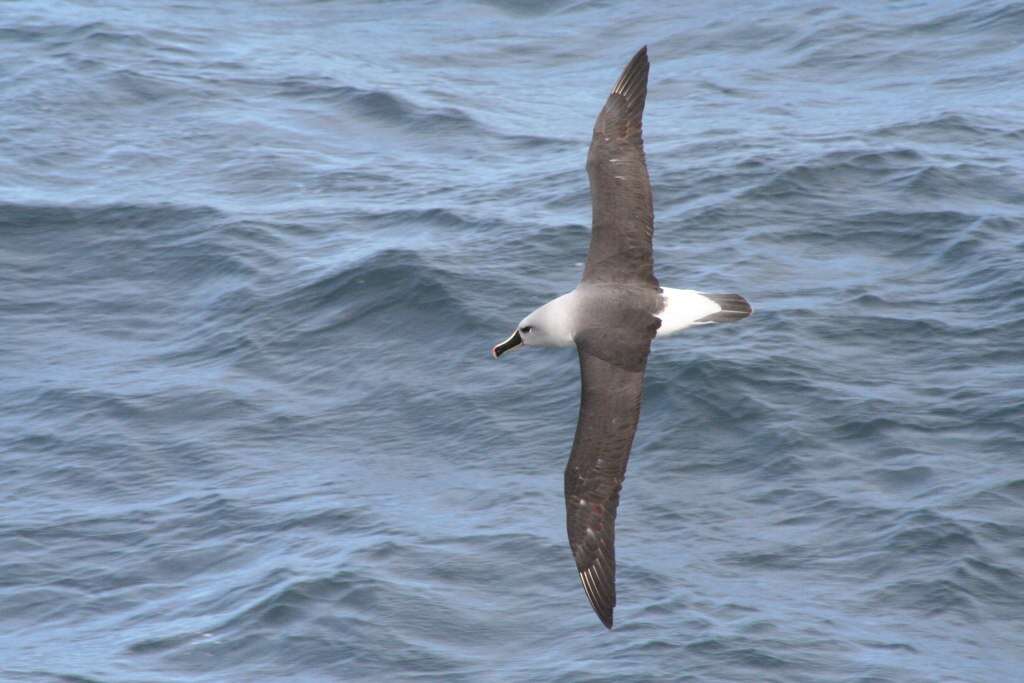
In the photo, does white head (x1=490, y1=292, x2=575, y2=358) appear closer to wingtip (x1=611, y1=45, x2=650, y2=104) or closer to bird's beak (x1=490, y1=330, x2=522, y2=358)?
bird's beak (x1=490, y1=330, x2=522, y2=358)

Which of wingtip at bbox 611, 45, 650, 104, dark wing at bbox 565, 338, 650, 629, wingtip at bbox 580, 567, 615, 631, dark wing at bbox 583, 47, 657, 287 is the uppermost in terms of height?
wingtip at bbox 611, 45, 650, 104

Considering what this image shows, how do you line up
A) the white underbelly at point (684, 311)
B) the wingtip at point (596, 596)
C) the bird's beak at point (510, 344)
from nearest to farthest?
the wingtip at point (596, 596) < the white underbelly at point (684, 311) < the bird's beak at point (510, 344)

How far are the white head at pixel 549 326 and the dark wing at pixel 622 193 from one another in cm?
53

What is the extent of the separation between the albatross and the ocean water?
2.00m

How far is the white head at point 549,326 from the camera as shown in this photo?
1386 centimetres

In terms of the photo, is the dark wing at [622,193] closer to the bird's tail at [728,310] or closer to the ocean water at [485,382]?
the bird's tail at [728,310]

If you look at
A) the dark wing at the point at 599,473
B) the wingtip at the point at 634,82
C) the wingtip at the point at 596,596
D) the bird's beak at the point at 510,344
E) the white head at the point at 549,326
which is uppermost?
the wingtip at the point at 634,82

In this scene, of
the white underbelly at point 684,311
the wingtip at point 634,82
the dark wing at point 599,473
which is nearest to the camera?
the dark wing at point 599,473

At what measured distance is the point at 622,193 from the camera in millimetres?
14438

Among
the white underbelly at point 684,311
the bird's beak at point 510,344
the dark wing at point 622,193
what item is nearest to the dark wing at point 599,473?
the white underbelly at point 684,311

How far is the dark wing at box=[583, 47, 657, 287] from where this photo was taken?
14.3 m

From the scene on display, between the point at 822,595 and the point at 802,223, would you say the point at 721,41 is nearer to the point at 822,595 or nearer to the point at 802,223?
the point at 802,223

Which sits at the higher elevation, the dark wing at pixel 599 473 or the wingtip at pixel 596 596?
the dark wing at pixel 599 473

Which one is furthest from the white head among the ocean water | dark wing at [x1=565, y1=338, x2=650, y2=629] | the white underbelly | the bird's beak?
the ocean water
